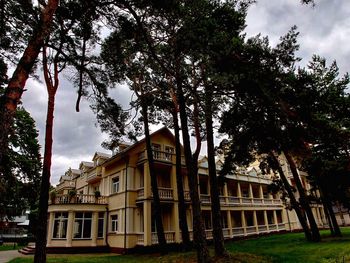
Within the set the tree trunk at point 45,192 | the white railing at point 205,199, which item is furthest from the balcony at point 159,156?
the tree trunk at point 45,192

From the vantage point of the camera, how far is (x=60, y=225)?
1961 centimetres

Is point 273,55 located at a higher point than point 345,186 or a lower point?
higher

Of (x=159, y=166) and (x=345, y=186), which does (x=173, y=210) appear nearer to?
(x=159, y=166)

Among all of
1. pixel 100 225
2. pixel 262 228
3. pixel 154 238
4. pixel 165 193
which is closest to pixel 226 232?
pixel 262 228

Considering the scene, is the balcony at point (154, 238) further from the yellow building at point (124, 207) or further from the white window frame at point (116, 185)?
the white window frame at point (116, 185)

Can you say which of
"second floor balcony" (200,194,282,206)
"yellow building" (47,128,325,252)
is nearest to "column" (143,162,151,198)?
"yellow building" (47,128,325,252)

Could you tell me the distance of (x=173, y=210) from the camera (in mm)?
19562

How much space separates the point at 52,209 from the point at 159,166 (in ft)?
29.3

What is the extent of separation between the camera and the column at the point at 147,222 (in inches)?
688

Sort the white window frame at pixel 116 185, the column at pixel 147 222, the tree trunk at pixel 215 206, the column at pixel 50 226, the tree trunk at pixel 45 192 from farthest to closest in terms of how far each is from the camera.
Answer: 1. the white window frame at pixel 116 185
2. the column at pixel 50 226
3. the column at pixel 147 222
4. the tree trunk at pixel 215 206
5. the tree trunk at pixel 45 192

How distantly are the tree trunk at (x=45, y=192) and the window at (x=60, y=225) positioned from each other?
1312 cm

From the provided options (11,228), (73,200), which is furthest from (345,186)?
(11,228)

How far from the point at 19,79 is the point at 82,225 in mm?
17390

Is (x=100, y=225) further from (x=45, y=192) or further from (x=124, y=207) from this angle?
(x=45, y=192)
